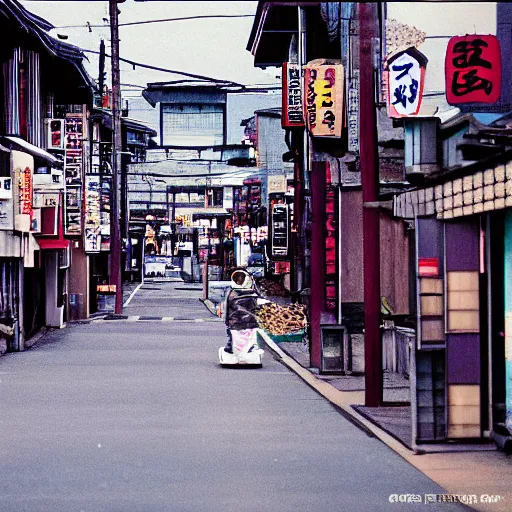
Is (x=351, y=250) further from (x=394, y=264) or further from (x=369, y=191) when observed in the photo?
(x=369, y=191)

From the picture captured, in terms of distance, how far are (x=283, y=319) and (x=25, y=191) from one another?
29.8 ft

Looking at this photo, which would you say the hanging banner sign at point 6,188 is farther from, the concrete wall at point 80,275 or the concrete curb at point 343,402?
the concrete wall at point 80,275

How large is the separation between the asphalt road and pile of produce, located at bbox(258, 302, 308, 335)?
10.3 meters

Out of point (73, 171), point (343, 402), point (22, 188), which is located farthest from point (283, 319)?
point (343, 402)

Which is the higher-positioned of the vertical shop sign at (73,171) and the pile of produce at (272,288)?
the vertical shop sign at (73,171)

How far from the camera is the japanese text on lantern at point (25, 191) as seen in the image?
29203 millimetres

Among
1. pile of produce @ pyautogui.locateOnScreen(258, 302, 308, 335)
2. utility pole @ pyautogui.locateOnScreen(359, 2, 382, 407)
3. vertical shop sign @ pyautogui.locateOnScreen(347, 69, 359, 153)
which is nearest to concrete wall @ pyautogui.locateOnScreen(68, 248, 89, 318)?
pile of produce @ pyautogui.locateOnScreen(258, 302, 308, 335)

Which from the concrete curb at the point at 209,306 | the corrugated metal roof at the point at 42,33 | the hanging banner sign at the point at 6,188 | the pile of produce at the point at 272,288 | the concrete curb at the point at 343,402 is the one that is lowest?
the concrete curb at the point at 343,402

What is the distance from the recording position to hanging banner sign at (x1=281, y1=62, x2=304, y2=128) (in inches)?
1382

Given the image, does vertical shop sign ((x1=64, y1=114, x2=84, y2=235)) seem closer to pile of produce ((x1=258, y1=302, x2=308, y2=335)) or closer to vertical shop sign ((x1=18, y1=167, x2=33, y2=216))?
pile of produce ((x1=258, y1=302, x2=308, y2=335))

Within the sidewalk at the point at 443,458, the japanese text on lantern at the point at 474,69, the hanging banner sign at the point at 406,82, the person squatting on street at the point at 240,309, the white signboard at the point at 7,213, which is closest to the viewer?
the sidewalk at the point at 443,458

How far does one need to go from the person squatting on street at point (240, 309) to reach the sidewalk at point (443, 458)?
4.45 meters

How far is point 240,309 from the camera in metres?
24.5

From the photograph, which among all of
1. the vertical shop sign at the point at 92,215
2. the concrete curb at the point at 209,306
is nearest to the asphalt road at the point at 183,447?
the vertical shop sign at the point at 92,215
